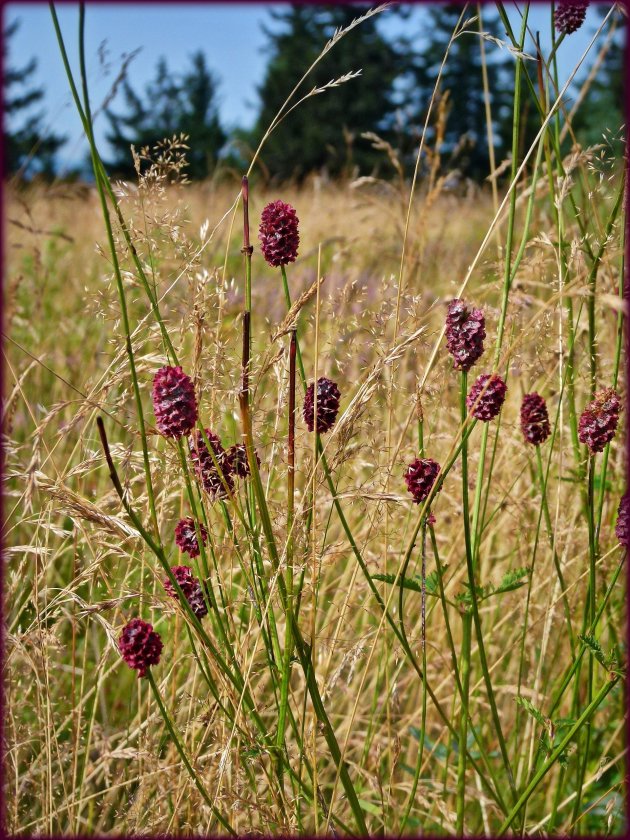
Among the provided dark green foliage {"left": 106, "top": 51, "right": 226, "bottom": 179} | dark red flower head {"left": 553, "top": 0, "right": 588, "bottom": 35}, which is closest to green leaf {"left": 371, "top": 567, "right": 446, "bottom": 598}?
dark red flower head {"left": 553, "top": 0, "right": 588, "bottom": 35}

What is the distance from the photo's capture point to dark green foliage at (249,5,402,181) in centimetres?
2612

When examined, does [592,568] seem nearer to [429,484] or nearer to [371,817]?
[429,484]

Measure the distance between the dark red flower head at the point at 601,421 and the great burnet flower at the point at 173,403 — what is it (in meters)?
0.58

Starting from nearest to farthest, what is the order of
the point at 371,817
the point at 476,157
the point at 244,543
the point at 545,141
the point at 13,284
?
the point at 244,543 → the point at 545,141 → the point at 371,817 → the point at 13,284 → the point at 476,157

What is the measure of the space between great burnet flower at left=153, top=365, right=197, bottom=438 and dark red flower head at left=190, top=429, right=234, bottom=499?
15 cm

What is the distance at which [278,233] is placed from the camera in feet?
3.41

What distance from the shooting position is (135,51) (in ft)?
5.59

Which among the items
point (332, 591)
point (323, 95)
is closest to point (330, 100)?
point (323, 95)

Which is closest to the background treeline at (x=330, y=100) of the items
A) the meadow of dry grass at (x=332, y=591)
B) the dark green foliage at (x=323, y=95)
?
the dark green foliage at (x=323, y=95)

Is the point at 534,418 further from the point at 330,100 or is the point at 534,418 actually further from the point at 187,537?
the point at 330,100

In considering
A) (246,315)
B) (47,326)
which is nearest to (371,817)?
(246,315)

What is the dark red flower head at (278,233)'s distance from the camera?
3.41 feet

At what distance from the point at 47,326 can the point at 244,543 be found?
3.09 m

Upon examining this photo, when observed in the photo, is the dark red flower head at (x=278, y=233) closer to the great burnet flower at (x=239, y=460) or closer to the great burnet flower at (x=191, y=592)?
the great burnet flower at (x=239, y=460)
